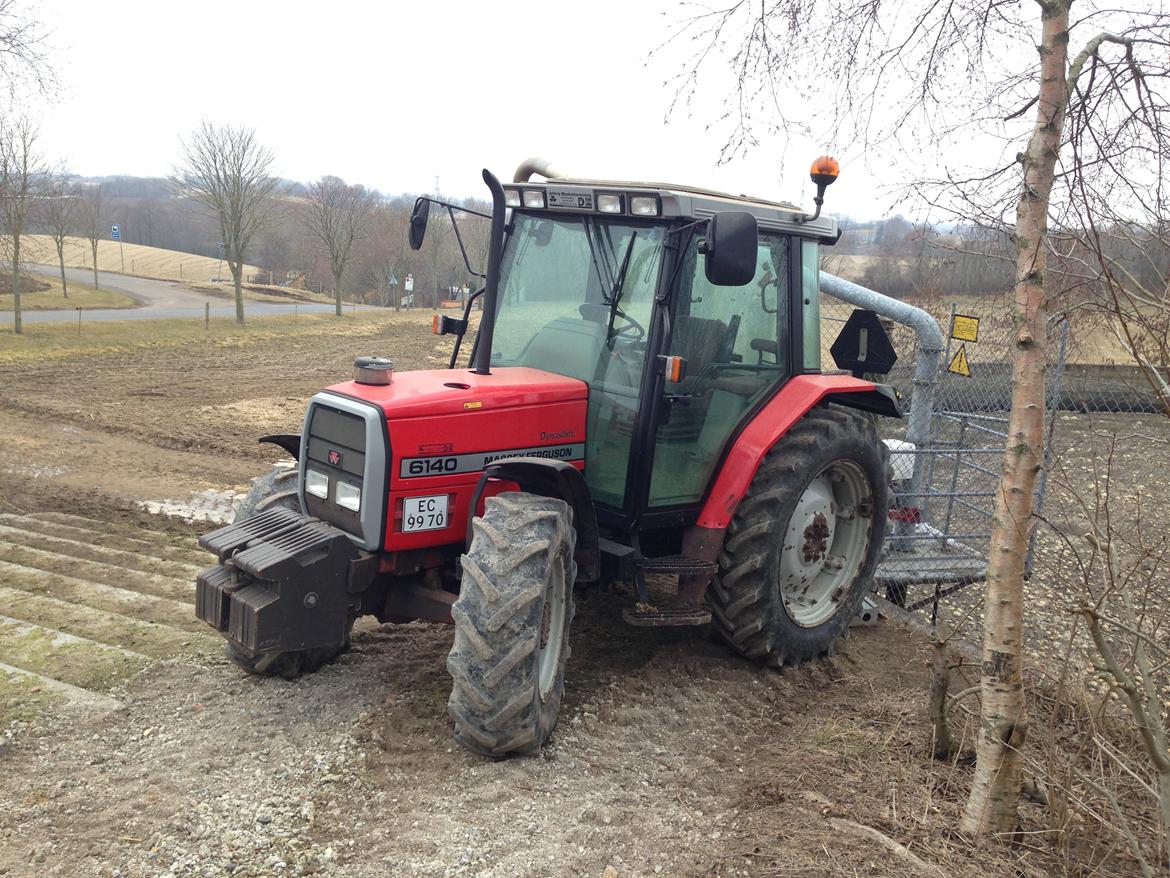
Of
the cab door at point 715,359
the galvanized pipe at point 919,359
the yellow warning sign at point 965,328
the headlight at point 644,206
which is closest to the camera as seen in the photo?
the headlight at point 644,206

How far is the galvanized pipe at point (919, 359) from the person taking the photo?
23.6 feet

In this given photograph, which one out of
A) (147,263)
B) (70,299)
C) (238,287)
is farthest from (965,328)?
(147,263)

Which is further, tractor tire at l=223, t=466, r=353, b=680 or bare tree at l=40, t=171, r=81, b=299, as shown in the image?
bare tree at l=40, t=171, r=81, b=299

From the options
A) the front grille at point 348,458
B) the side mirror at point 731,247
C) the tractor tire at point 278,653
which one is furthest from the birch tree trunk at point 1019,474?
the tractor tire at point 278,653

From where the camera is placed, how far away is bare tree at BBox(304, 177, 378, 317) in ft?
124

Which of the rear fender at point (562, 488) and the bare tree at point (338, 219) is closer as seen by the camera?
the rear fender at point (562, 488)

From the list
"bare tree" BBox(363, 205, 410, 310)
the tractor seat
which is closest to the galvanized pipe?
the tractor seat

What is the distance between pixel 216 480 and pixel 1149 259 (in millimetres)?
8421

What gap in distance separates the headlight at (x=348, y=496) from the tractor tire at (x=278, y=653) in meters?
0.44

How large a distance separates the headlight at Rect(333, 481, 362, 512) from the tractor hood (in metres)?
0.41

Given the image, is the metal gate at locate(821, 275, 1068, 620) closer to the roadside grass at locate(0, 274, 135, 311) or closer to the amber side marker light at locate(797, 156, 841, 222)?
the amber side marker light at locate(797, 156, 841, 222)

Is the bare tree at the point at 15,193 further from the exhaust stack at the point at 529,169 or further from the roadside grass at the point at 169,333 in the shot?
the exhaust stack at the point at 529,169

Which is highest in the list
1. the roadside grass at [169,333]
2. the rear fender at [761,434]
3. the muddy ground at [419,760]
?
the rear fender at [761,434]

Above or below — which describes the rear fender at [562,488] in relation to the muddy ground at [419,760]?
above
